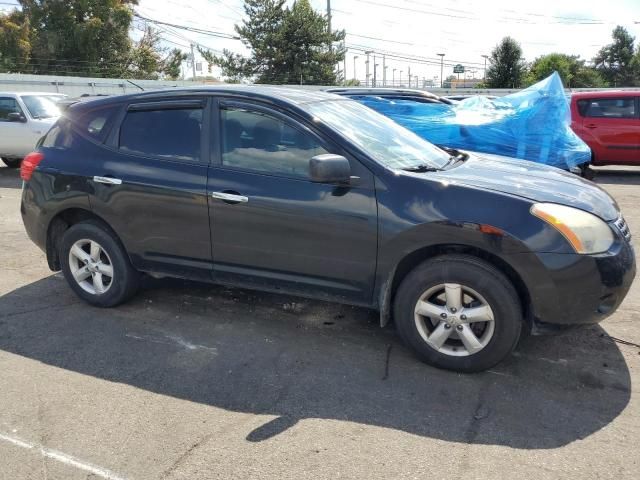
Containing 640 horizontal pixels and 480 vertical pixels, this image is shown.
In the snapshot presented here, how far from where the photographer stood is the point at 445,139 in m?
8.07

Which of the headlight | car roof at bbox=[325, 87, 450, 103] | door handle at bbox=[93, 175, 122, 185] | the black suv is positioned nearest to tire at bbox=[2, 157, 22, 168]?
car roof at bbox=[325, 87, 450, 103]

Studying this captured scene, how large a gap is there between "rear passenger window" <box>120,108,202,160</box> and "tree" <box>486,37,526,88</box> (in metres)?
44.0

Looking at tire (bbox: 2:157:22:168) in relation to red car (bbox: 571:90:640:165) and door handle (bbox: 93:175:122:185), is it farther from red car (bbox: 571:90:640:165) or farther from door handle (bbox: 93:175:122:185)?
red car (bbox: 571:90:640:165)

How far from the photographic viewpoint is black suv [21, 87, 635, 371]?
3.27 metres

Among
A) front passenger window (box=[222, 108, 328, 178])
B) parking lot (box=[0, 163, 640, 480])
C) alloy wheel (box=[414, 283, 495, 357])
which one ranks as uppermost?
front passenger window (box=[222, 108, 328, 178])

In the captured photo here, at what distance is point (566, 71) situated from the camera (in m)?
53.8

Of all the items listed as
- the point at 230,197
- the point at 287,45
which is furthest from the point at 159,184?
the point at 287,45

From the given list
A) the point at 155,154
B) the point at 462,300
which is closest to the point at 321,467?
the point at 462,300

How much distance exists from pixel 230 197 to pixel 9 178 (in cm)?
1007

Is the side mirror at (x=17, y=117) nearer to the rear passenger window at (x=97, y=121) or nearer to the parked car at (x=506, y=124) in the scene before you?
the parked car at (x=506, y=124)

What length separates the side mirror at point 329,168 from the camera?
11.2ft

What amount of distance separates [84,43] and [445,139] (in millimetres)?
32962

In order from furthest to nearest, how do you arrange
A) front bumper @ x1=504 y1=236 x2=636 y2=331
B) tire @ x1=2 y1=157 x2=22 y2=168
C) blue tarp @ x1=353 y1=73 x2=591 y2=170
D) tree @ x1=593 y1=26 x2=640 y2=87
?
tree @ x1=593 y1=26 x2=640 y2=87
tire @ x1=2 y1=157 x2=22 y2=168
blue tarp @ x1=353 y1=73 x2=591 y2=170
front bumper @ x1=504 y1=236 x2=636 y2=331

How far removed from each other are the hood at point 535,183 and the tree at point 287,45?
3599 centimetres
